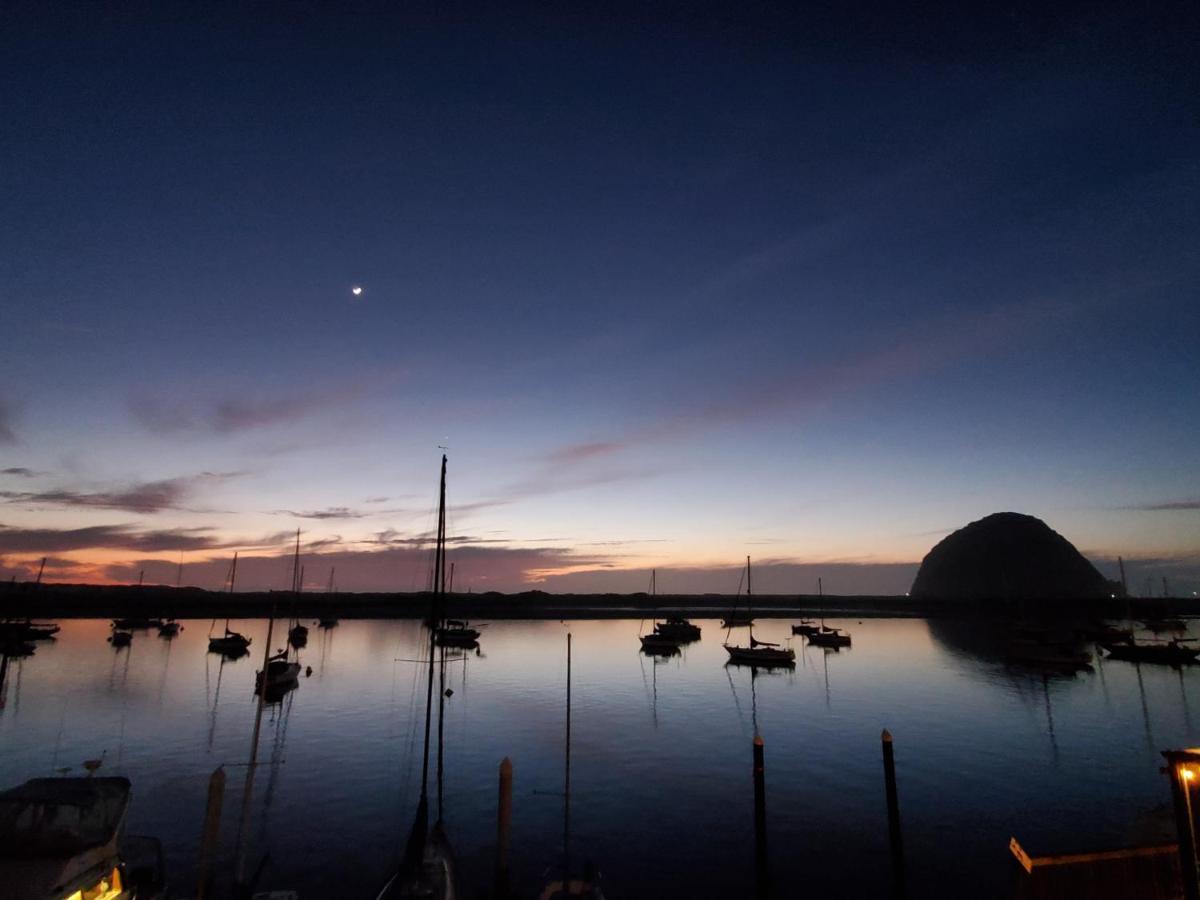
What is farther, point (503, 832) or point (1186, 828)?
point (503, 832)

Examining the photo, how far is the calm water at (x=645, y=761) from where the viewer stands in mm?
27609

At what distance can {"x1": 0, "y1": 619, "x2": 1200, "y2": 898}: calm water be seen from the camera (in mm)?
27609

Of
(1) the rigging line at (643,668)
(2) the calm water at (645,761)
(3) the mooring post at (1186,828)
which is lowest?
(1) the rigging line at (643,668)

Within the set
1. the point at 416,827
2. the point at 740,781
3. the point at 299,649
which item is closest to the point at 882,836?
the point at 740,781

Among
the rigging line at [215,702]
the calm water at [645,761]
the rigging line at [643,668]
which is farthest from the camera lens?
the rigging line at [643,668]

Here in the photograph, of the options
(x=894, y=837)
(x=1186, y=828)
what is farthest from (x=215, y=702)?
(x=1186, y=828)

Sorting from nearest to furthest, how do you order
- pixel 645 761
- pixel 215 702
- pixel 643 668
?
1. pixel 645 761
2. pixel 215 702
3. pixel 643 668

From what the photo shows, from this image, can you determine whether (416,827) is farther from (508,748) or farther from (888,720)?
(888,720)

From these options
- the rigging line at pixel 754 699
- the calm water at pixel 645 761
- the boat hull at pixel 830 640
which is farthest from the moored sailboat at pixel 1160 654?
the rigging line at pixel 754 699

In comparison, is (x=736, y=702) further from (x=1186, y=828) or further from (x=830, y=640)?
(x=830, y=640)

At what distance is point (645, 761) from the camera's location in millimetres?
43844

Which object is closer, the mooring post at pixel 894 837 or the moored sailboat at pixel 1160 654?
the mooring post at pixel 894 837

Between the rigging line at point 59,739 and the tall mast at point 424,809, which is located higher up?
the tall mast at point 424,809

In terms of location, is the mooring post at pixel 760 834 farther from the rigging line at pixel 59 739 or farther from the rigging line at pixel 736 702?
the rigging line at pixel 59 739
